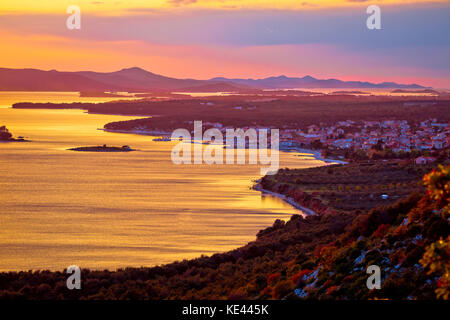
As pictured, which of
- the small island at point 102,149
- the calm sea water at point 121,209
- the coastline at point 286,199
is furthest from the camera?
the small island at point 102,149

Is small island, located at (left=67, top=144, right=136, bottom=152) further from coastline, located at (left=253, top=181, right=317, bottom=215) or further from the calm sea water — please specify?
Result: coastline, located at (left=253, top=181, right=317, bottom=215)

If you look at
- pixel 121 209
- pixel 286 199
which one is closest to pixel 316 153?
pixel 286 199

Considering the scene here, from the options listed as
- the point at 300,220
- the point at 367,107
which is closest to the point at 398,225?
the point at 300,220

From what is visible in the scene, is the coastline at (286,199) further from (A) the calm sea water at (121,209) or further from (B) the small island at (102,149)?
(B) the small island at (102,149)

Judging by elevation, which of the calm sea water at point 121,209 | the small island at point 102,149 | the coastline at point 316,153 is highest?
the small island at point 102,149

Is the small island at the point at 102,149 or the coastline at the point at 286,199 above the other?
the small island at the point at 102,149

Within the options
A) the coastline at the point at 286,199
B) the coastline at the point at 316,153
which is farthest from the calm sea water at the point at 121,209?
the coastline at the point at 316,153

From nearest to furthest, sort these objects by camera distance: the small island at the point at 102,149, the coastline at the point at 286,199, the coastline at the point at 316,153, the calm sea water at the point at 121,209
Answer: the calm sea water at the point at 121,209
the coastline at the point at 286,199
the coastline at the point at 316,153
the small island at the point at 102,149

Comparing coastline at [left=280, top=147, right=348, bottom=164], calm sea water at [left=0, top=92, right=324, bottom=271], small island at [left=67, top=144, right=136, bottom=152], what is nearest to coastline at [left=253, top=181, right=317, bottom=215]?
calm sea water at [left=0, top=92, right=324, bottom=271]
